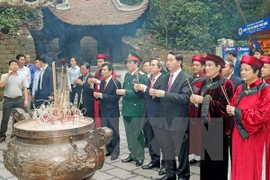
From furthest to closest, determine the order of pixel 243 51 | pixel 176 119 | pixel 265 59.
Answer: pixel 243 51 < pixel 176 119 < pixel 265 59

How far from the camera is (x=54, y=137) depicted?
290 centimetres

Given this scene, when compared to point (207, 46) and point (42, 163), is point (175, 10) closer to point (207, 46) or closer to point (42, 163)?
point (207, 46)

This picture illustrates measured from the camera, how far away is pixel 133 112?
5.27 meters

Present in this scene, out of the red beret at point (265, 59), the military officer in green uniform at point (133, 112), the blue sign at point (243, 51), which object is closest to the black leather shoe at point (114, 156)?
the military officer in green uniform at point (133, 112)

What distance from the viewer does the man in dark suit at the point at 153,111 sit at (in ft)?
15.7

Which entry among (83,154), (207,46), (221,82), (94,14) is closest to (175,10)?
(207,46)

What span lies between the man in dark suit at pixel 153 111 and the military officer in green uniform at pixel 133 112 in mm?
122

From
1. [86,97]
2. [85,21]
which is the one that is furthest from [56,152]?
[85,21]

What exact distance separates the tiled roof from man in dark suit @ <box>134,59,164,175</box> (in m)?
10.2

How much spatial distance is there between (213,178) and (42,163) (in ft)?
6.93

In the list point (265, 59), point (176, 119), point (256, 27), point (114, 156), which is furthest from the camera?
point (256, 27)

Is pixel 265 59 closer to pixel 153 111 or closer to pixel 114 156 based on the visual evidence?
pixel 153 111

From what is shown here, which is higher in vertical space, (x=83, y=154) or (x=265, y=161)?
(x=83, y=154)

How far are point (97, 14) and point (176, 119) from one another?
11.8 metres
